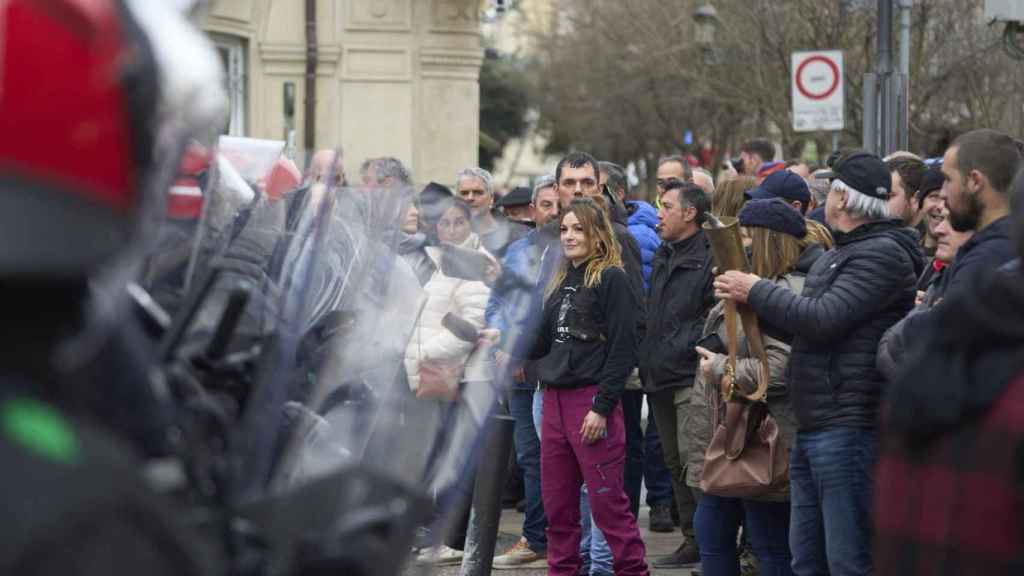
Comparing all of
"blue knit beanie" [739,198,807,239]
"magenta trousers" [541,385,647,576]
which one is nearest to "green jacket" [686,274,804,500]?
"blue knit beanie" [739,198,807,239]

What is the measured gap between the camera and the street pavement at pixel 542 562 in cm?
863

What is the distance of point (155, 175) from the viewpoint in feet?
5.78

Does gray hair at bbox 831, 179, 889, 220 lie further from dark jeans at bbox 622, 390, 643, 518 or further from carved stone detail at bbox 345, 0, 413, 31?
carved stone detail at bbox 345, 0, 413, 31

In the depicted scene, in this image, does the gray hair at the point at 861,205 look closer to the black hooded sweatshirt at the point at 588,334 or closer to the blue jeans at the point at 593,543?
the black hooded sweatshirt at the point at 588,334

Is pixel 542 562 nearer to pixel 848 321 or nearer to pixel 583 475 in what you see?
pixel 583 475

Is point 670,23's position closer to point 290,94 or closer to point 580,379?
point 290,94

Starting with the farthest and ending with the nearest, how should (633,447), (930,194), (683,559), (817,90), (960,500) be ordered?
(817,90) < (633,447) < (683,559) < (930,194) < (960,500)

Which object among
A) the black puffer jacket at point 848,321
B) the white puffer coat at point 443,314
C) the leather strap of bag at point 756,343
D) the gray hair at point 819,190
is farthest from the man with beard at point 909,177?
the white puffer coat at point 443,314

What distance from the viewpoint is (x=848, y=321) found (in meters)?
6.04

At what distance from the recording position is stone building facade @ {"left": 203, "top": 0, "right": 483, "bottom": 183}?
2258 centimetres

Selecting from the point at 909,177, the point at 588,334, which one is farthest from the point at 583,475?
the point at 909,177

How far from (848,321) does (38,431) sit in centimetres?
470

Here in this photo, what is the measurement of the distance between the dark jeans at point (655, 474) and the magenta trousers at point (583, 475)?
207 centimetres

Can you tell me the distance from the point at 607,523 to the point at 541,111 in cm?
4854
